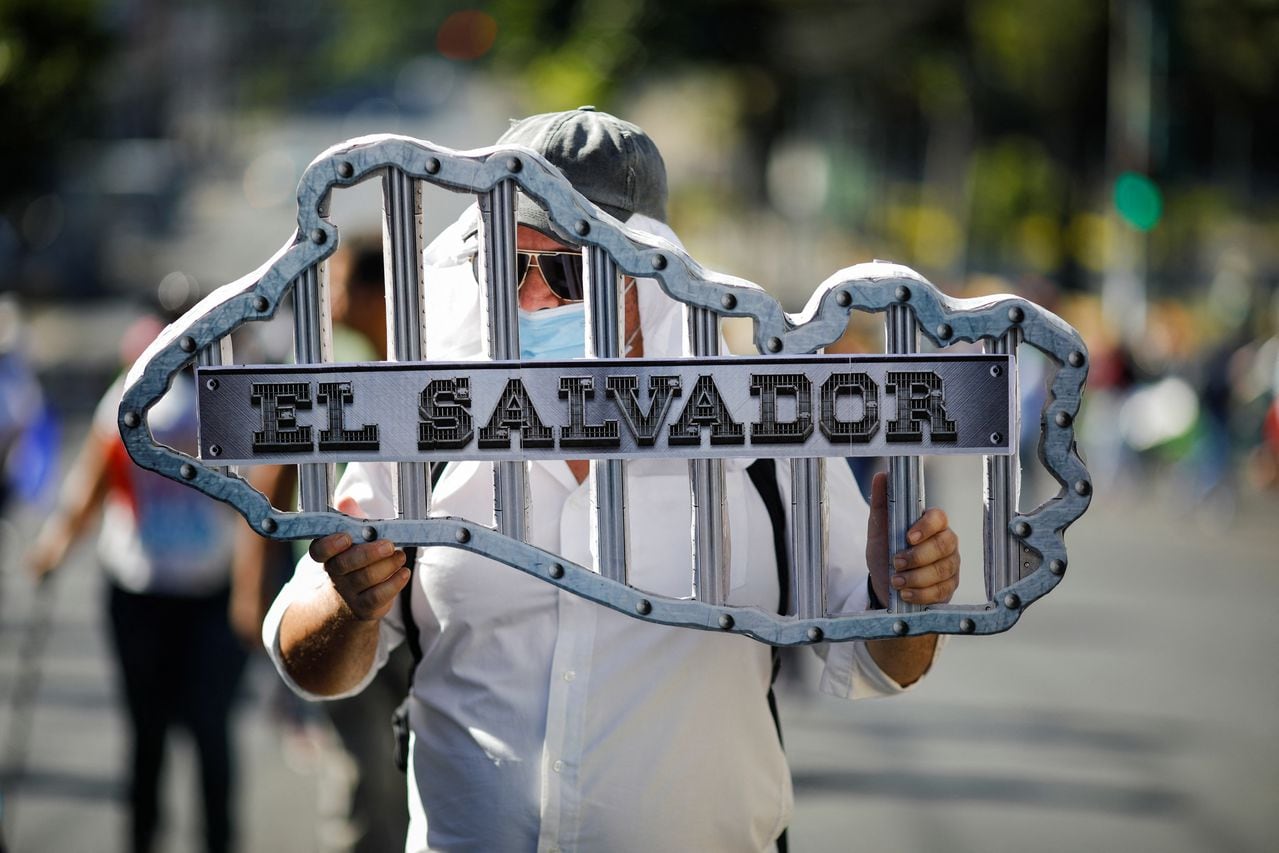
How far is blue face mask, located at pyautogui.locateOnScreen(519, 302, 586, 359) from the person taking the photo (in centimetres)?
221

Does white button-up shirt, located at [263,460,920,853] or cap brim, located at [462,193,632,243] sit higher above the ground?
cap brim, located at [462,193,632,243]

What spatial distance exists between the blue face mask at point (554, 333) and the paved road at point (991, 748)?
11.3 feet

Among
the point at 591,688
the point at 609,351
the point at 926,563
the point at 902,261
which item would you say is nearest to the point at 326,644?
the point at 591,688

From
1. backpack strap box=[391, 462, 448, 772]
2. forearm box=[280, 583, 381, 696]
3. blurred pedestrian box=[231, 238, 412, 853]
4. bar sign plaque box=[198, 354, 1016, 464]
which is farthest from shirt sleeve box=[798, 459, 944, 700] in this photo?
blurred pedestrian box=[231, 238, 412, 853]

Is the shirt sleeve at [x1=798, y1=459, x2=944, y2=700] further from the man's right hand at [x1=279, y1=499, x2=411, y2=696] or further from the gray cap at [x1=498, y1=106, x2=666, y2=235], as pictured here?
the man's right hand at [x1=279, y1=499, x2=411, y2=696]

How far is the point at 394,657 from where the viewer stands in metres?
4.00

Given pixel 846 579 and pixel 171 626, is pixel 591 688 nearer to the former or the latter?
pixel 846 579

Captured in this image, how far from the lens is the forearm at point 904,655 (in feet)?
7.61

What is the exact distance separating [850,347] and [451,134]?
41657 millimetres

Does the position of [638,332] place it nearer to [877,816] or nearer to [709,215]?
[877,816]

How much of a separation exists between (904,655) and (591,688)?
48 cm

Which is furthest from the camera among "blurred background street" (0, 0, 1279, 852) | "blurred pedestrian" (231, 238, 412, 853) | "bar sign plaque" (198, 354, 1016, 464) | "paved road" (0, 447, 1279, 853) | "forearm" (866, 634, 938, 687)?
"blurred background street" (0, 0, 1279, 852)

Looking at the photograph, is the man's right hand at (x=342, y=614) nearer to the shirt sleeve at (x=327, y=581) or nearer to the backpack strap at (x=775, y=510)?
the shirt sleeve at (x=327, y=581)

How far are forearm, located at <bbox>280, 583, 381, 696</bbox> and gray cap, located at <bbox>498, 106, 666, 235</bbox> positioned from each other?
640 millimetres
